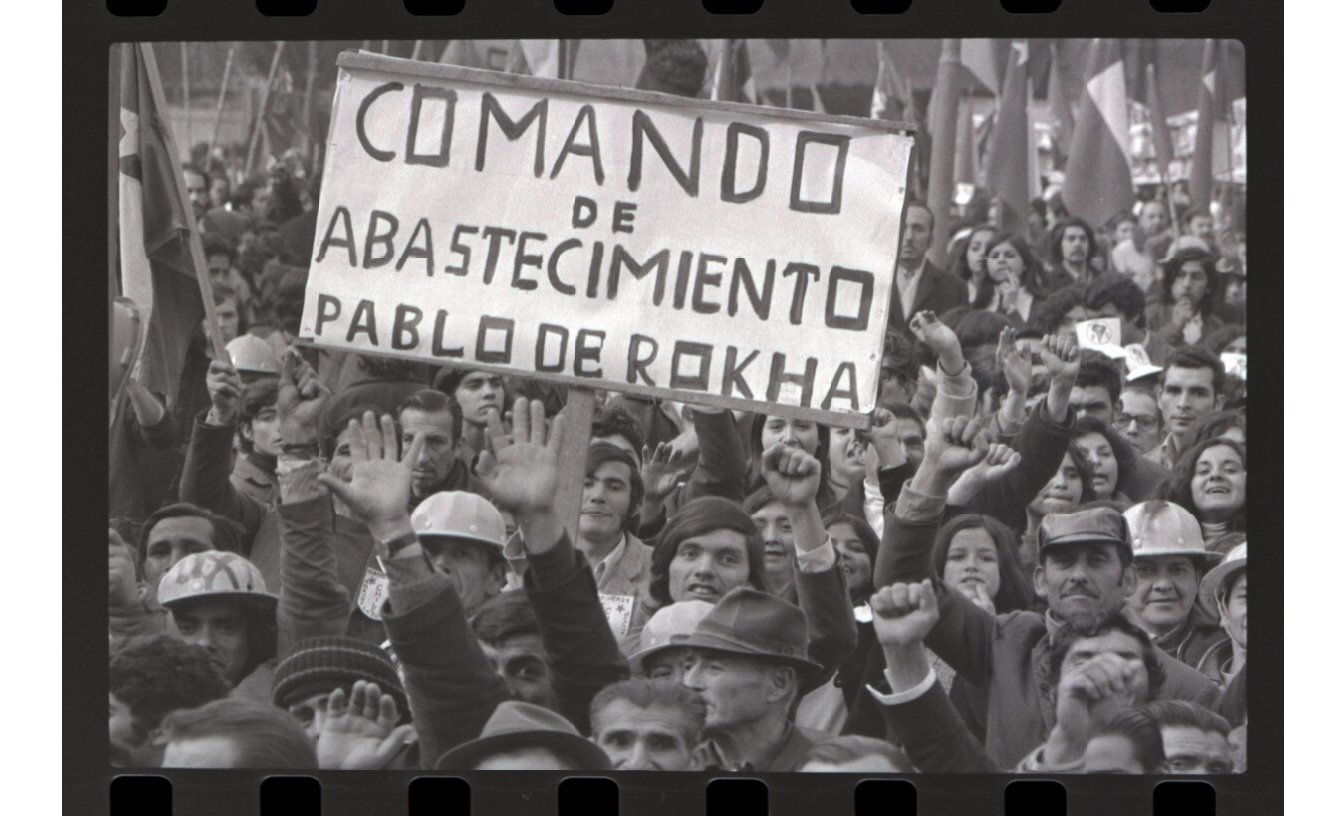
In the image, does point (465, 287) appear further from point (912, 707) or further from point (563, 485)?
point (912, 707)

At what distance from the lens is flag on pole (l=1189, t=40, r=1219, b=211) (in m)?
6.37

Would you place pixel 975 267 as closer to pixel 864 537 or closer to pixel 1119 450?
pixel 1119 450

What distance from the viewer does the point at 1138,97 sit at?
251 inches

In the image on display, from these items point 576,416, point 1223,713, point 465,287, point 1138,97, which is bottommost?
point 1223,713

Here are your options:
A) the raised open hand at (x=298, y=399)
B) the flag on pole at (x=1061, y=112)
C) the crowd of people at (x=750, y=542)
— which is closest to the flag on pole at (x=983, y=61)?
the flag on pole at (x=1061, y=112)

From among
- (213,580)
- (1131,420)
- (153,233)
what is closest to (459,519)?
(213,580)

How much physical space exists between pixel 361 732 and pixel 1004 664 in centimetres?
229

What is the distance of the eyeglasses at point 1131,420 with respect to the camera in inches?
251

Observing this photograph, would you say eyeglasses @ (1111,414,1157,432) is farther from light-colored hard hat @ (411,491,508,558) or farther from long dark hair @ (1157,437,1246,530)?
light-colored hard hat @ (411,491,508,558)

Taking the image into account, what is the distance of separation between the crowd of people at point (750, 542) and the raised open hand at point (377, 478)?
0.04 ft

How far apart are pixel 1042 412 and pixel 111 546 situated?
3.37m

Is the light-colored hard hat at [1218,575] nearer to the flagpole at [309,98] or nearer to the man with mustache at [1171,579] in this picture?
the man with mustache at [1171,579]

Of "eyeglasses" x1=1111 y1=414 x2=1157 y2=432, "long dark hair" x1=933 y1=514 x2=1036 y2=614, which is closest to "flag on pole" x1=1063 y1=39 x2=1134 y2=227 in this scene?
"eyeglasses" x1=1111 y1=414 x2=1157 y2=432

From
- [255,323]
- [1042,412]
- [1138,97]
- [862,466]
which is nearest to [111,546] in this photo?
[255,323]
